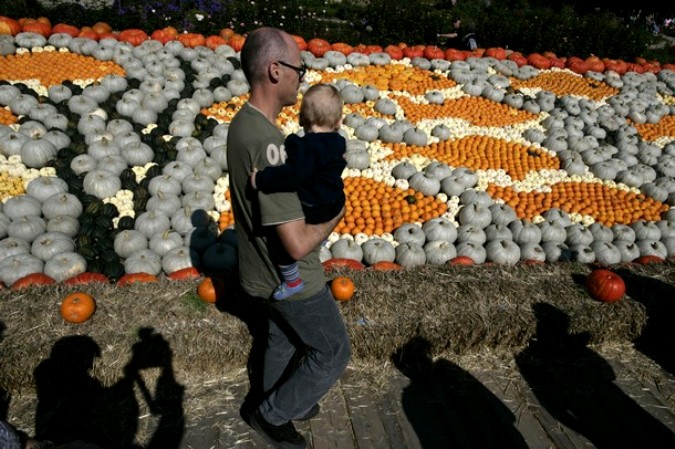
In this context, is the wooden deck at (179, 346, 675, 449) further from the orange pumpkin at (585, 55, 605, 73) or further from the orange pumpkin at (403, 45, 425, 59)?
the orange pumpkin at (585, 55, 605, 73)

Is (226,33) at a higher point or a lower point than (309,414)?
higher

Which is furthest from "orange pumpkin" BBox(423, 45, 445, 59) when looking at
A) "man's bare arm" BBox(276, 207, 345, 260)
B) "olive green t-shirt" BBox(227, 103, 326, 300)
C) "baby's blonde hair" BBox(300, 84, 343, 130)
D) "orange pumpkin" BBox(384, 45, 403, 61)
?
"man's bare arm" BBox(276, 207, 345, 260)

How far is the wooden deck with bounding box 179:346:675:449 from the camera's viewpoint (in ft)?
13.2

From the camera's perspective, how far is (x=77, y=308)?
13.9 ft

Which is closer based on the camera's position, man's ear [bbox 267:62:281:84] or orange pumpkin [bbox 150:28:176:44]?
man's ear [bbox 267:62:281:84]

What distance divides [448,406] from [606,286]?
2352 mm

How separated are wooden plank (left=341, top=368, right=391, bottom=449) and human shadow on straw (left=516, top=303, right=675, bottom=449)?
169 cm

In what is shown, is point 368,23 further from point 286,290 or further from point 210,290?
point 286,290

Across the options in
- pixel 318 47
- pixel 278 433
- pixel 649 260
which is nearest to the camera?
pixel 278 433

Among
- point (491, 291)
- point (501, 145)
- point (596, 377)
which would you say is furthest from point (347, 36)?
point (596, 377)

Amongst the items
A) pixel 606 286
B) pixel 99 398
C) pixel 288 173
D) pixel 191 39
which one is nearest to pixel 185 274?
pixel 99 398

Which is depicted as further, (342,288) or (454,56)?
(454,56)

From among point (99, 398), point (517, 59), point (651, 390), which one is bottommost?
point (99, 398)

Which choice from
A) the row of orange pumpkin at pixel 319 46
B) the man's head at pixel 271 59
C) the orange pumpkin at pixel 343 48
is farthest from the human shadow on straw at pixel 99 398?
the orange pumpkin at pixel 343 48
